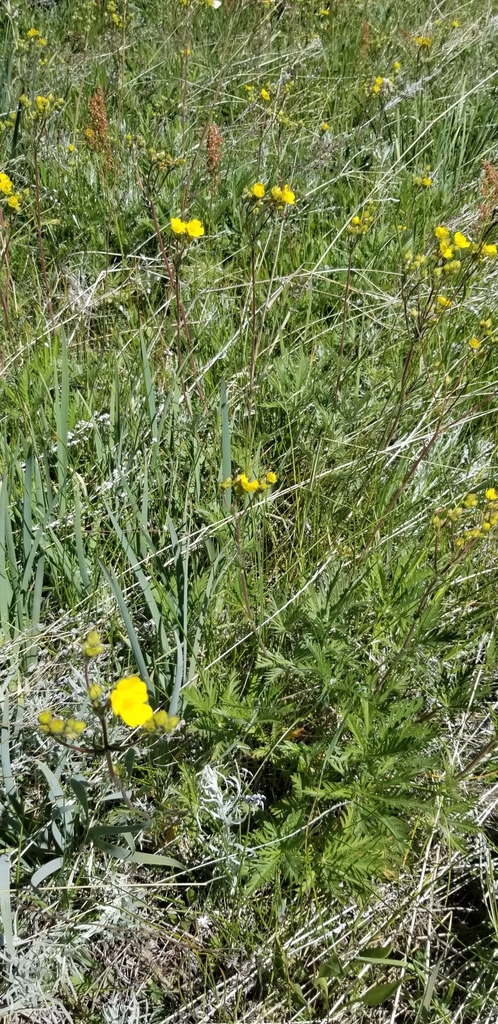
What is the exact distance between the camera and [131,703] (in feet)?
3.70

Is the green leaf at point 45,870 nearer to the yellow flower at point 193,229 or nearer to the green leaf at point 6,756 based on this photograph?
the green leaf at point 6,756

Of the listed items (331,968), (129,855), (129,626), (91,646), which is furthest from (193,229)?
(331,968)

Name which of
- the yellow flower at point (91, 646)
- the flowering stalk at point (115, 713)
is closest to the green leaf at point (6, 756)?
the flowering stalk at point (115, 713)

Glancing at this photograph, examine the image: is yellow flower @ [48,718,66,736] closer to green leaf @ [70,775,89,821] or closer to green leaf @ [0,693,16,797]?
green leaf @ [70,775,89,821]

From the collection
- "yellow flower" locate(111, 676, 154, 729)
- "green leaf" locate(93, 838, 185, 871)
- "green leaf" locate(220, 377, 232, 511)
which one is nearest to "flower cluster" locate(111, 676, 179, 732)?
"yellow flower" locate(111, 676, 154, 729)

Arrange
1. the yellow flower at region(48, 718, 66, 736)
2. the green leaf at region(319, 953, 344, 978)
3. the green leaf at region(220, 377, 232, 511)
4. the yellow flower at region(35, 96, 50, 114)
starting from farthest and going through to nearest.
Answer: the yellow flower at region(35, 96, 50, 114) < the green leaf at region(220, 377, 232, 511) < the green leaf at region(319, 953, 344, 978) < the yellow flower at region(48, 718, 66, 736)

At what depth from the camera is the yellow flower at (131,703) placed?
1092 millimetres

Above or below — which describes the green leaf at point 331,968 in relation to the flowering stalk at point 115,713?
below

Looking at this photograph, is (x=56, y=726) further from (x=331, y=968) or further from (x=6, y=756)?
(x=331, y=968)

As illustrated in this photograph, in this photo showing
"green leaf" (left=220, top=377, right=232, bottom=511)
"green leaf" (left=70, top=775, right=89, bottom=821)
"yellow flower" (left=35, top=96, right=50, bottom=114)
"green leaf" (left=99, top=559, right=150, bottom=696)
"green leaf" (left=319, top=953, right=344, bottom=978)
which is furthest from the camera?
"yellow flower" (left=35, top=96, right=50, bottom=114)

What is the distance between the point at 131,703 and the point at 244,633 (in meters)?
0.62

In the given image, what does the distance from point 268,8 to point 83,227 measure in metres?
1.88

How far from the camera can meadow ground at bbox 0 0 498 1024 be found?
1.30 meters

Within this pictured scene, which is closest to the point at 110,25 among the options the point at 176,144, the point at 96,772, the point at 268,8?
the point at 268,8
